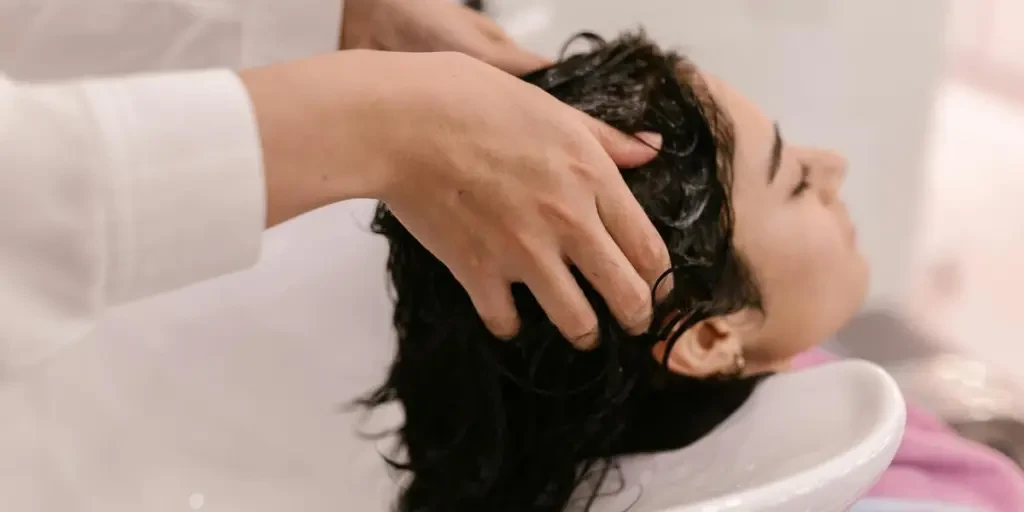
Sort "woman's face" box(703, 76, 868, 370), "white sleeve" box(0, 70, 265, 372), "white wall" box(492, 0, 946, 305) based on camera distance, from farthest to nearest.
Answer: "white wall" box(492, 0, 946, 305)
"woman's face" box(703, 76, 868, 370)
"white sleeve" box(0, 70, 265, 372)

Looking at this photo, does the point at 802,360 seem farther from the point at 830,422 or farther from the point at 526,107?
the point at 526,107

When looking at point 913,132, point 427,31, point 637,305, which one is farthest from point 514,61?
point 913,132

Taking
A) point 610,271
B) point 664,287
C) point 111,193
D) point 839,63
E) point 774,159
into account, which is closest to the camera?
point 111,193

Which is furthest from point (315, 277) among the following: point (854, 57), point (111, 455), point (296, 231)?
point (854, 57)

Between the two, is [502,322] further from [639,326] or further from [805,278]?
[805,278]

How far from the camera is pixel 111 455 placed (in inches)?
31.3

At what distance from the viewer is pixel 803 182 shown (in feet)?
2.44

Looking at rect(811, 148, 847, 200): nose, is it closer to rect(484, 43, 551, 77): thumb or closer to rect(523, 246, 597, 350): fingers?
rect(484, 43, 551, 77): thumb

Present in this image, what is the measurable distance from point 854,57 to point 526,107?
3.07 feet

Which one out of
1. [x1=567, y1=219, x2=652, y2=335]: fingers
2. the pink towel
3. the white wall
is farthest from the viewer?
the white wall

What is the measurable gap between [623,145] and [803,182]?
0.24 metres

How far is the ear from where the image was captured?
2.32 ft

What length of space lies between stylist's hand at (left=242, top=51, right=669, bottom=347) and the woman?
11cm

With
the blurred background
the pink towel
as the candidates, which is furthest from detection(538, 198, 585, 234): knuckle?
the blurred background
